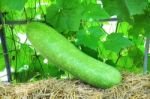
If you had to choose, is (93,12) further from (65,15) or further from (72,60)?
(72,60)

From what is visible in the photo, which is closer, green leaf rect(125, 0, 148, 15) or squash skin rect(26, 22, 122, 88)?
green leaf rect(125, 0, 148, 15)

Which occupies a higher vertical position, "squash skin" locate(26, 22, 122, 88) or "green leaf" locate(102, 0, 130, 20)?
"green leaf" locate(102, 0, 130, 20)

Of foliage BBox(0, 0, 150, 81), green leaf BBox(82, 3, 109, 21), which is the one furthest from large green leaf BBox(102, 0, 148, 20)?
green leaf BBox(82, 3, 109, 21)

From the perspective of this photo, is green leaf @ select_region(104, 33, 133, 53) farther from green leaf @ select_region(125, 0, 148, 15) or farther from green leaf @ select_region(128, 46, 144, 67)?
green leaf @ select_region(125, 0, 148, 15)

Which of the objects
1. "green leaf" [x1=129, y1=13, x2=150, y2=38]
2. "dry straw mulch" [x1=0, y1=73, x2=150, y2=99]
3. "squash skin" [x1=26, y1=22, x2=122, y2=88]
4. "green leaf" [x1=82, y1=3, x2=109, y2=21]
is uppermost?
"green leaf" [x1=82, y1=3, x2=109, y2=21]

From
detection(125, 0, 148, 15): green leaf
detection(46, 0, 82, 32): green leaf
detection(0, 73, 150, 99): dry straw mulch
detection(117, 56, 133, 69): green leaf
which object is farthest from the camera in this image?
detection(117, 56, 133, 69): green leaf

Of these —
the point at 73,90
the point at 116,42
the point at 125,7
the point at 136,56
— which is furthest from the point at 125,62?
the point at 125,7
